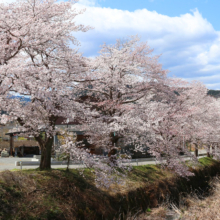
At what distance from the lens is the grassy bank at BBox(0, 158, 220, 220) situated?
1105 centimetres

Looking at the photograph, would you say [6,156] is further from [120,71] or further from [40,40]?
[40,40]

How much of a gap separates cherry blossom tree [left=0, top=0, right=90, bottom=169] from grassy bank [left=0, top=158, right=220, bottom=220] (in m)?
2.75

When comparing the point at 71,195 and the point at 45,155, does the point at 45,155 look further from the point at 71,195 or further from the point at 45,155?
the point at 71,195

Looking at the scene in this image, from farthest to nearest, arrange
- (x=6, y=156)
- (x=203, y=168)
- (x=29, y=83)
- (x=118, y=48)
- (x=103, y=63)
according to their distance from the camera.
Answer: (x=6, y=156), (x=203, y=168), (x=118, y=48), (x=103, y=63), (x=29, y=83)

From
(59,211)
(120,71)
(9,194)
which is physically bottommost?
(59,211)

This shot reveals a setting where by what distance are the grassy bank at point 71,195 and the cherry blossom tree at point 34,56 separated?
2746 millimetres

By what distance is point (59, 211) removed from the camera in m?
11.5

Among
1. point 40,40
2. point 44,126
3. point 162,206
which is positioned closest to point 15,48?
point 40,40

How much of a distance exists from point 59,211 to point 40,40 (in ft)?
27.6

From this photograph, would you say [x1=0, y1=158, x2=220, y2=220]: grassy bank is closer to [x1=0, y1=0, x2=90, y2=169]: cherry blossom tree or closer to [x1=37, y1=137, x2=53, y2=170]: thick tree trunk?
[x1=37, y1=137, x2=53, y2=170]: thick tree trunk

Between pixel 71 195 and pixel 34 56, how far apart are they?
8652 millimetres

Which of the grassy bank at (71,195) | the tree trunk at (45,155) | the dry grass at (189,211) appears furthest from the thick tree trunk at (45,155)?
the dry grass at (189,211)

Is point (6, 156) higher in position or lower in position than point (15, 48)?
lower

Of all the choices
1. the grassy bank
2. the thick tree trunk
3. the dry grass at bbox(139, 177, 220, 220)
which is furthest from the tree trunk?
the dry grass at bbox(139, 177, 220, 220)
